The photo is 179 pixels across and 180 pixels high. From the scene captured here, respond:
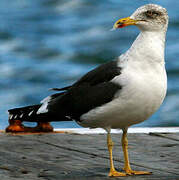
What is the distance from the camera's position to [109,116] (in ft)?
18.5

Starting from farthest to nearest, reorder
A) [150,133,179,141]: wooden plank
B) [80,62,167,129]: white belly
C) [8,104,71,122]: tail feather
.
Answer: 1. [150,133,179,141]: wooden plank
2. [8,104,71,122]: tail feather
3. [80,62,167,129]: white belly

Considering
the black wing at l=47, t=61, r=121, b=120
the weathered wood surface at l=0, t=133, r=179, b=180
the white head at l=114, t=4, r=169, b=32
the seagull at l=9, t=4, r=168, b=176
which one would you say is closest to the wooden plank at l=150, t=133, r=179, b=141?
the weathered wood surface at l=0, t=133, r=179, b=180

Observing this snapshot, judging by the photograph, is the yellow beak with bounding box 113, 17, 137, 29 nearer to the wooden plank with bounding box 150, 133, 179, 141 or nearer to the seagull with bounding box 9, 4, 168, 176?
the seagull with bounding box 9, 4, 168, 176

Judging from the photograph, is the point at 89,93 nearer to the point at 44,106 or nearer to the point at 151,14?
the point at 44,106

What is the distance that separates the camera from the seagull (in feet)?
18.1

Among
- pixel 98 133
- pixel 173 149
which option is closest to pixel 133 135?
pixel 98 133

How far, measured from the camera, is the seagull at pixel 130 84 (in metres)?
5.53

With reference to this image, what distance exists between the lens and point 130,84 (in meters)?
5.52

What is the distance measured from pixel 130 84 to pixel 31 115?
1438 mm

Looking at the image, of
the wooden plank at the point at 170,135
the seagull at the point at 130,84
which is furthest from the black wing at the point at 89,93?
the wooden plank at the point at 170,135

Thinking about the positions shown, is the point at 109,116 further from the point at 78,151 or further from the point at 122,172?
the point at 78,151

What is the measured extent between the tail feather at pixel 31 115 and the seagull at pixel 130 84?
365 mm

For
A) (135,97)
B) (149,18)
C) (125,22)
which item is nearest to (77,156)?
(135,97)

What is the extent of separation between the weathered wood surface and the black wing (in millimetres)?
495
